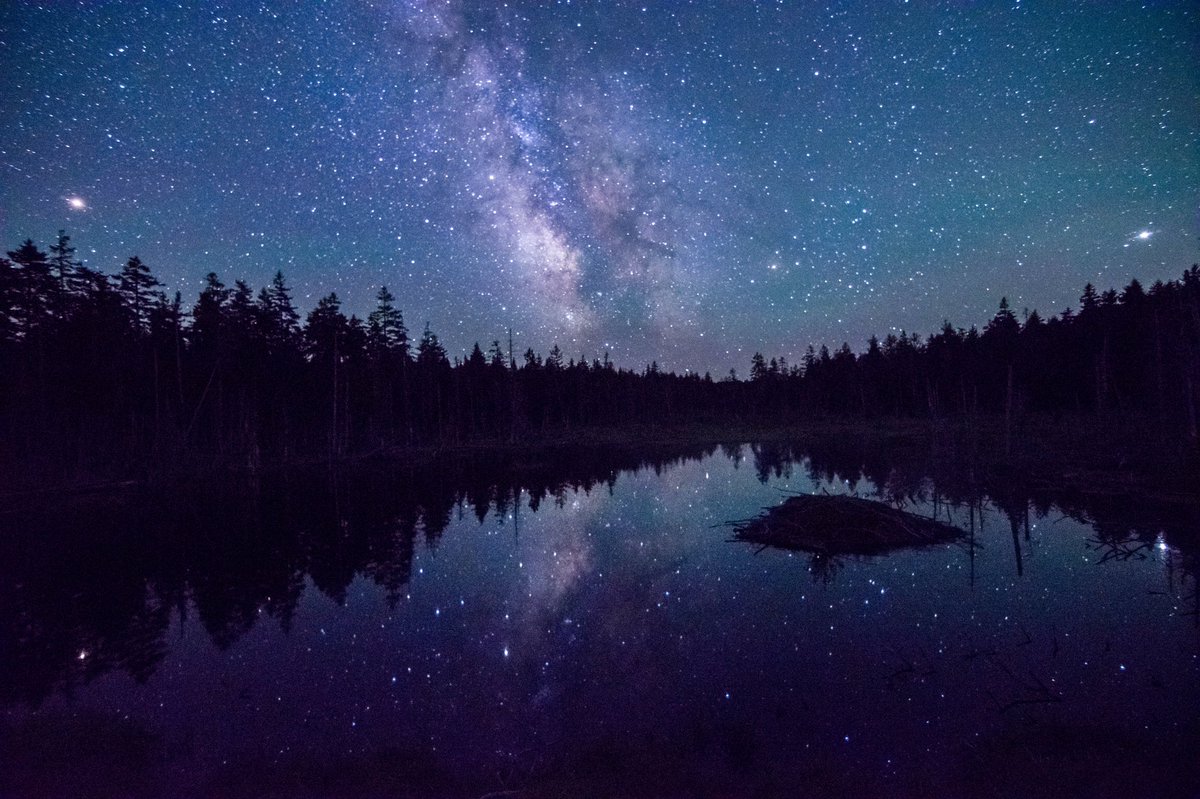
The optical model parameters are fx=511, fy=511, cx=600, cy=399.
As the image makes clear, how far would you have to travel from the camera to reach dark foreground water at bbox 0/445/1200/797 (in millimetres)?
5105

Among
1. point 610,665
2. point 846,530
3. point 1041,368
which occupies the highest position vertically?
point 1041,368

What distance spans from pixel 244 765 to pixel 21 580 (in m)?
12.4

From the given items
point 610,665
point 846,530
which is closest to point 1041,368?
point 846,530

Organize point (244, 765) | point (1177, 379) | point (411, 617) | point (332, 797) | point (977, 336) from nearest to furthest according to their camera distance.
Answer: point (332, 797), point (244, 765), point (411, 617), point (1177, 379), point (977, 336)

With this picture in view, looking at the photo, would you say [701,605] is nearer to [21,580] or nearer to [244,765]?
[244,765]

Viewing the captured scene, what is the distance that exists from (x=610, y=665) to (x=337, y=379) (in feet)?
163

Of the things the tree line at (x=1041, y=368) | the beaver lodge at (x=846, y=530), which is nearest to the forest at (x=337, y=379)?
the tree line at (x=1041, y=368)

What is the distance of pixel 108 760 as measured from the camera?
213 inches

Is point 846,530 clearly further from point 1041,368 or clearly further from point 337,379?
point 1041,368

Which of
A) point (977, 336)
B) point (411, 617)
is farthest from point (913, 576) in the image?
point (977, 336)

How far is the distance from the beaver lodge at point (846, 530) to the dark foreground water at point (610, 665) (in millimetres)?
511

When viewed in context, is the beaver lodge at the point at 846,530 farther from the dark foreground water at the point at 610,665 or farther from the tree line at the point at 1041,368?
the tree line at the point at 1041,368

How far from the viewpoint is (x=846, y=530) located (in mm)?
13047

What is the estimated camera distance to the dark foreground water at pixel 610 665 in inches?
201
